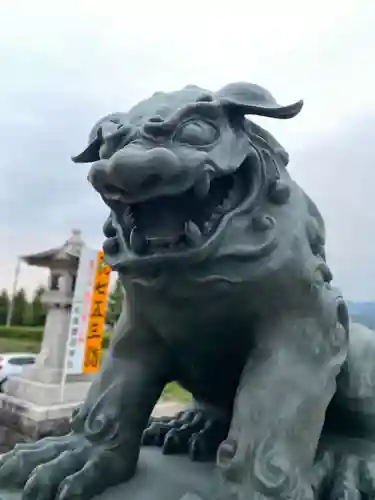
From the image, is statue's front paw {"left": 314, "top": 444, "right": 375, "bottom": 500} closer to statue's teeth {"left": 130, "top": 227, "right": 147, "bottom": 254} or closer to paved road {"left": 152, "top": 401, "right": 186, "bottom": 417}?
statue's teeth {"left": 130, "top": 227, "right": 147, "bottom": 254}

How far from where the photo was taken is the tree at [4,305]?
1916 centimetres

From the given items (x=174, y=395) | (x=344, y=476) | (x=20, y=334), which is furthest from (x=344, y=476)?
(x=20, y=334)

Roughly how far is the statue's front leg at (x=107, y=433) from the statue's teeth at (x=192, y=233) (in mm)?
253

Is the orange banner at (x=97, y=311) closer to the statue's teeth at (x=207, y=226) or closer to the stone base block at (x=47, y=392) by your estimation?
the stone base block at (x=47, y=392)

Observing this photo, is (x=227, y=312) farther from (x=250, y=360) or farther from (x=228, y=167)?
Answer: (x=228, y=167)

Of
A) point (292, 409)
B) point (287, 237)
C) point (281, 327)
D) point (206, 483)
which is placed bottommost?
point (206, 483)

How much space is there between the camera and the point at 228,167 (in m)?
0.92

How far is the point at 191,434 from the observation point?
1.23 m

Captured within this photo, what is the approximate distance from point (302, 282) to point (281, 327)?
3.4 inches

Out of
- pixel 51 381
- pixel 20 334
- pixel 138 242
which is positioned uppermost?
pixel 138 242

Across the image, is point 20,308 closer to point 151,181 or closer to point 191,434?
point 191,434

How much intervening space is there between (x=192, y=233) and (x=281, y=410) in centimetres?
32

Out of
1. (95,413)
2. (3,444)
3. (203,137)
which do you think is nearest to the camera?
(203,137)

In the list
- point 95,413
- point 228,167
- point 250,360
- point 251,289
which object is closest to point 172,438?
point 95,413
